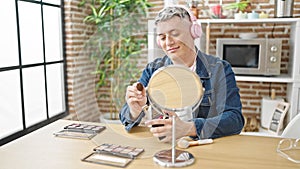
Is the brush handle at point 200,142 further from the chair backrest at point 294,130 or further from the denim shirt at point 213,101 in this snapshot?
the chair backrest at point 294,130

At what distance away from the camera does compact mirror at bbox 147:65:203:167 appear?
3.05 ft

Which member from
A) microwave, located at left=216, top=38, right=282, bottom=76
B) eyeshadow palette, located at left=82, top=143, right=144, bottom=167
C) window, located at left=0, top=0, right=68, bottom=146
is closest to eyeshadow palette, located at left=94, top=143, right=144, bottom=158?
eyeshadow palette, located at left=82, top=143, right=144, bottom=167

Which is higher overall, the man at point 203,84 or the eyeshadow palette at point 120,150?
the man at point 203,84

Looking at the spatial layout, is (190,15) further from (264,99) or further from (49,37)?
(49,37)

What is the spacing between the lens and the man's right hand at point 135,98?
3.36 feet

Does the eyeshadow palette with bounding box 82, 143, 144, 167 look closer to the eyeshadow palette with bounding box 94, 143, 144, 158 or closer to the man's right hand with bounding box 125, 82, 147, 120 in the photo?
the eyeshadow palette with bounding box 94, 143, 144, 158

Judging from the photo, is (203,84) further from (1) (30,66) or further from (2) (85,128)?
(1) (30,66)

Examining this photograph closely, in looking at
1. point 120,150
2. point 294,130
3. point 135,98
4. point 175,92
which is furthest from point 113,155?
point 294,130

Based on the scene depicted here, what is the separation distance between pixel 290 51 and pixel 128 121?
2.36m

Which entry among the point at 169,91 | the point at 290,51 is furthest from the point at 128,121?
the point at 290,51

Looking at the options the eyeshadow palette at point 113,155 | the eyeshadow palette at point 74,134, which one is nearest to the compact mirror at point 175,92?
the eyeshadow palette at point 113,155

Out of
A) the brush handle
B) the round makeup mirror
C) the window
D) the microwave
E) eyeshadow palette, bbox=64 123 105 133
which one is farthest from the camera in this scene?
the microwave

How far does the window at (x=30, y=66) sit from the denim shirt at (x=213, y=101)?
1.80m

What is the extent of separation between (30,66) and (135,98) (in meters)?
2.14
